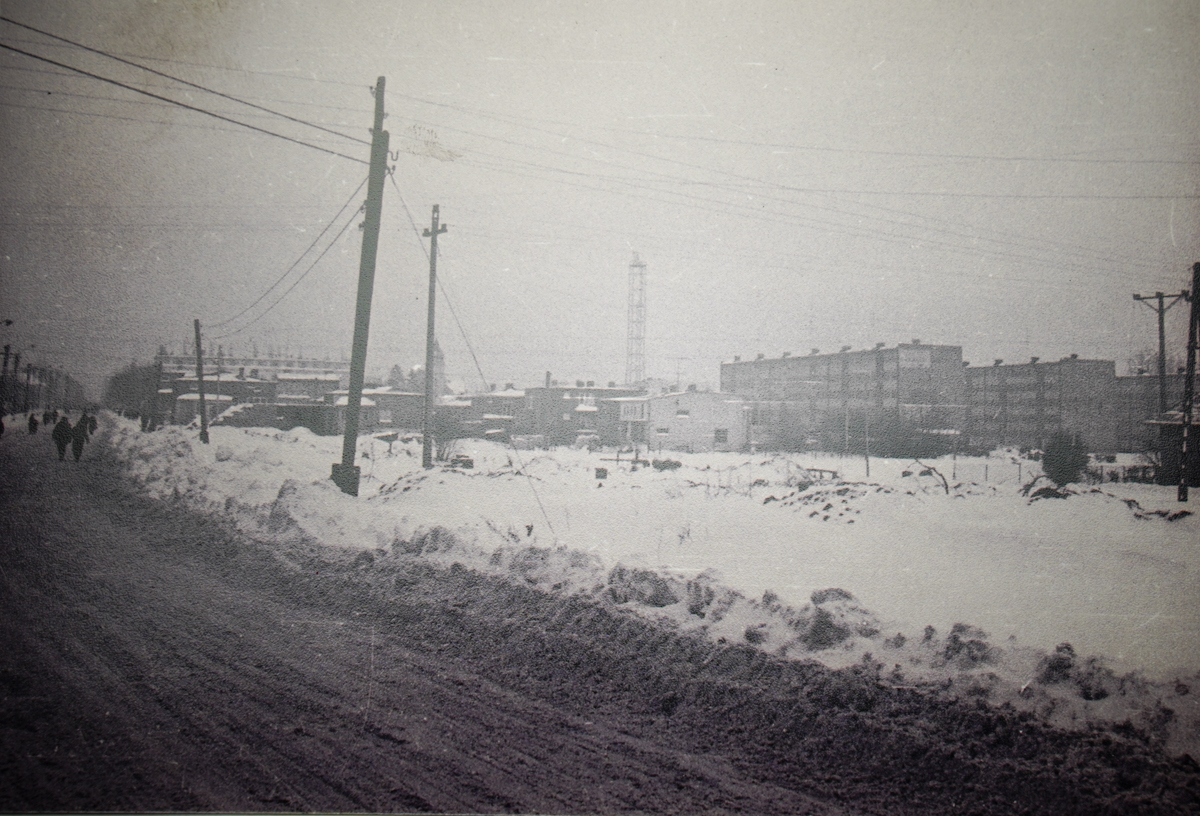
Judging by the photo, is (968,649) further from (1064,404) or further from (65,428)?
(65,428)

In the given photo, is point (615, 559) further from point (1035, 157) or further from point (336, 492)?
point (1035, 157)

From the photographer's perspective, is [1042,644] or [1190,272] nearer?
[1042,644]

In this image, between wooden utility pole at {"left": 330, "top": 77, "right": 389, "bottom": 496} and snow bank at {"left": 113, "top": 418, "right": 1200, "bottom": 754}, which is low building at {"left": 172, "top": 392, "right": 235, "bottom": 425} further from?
wooden utility pole at {"left": 330, "top": 77, "right": 389, "bottom": 496}

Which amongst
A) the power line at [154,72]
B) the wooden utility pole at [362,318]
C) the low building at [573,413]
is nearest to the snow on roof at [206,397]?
the wooden utility pole at [362,318]

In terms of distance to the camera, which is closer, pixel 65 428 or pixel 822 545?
pixel 822 545

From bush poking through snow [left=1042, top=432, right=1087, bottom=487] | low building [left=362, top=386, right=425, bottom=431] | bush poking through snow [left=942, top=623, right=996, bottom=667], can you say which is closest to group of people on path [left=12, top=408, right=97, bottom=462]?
low building [left=362, top=386, right=425, bottom=431]

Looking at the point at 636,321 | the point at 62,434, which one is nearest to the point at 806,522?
the point at 636,321

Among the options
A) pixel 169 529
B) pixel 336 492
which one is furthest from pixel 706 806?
pixel 169 529

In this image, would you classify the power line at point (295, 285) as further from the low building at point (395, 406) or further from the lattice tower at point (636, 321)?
the lattice tower at point (636, 321)
